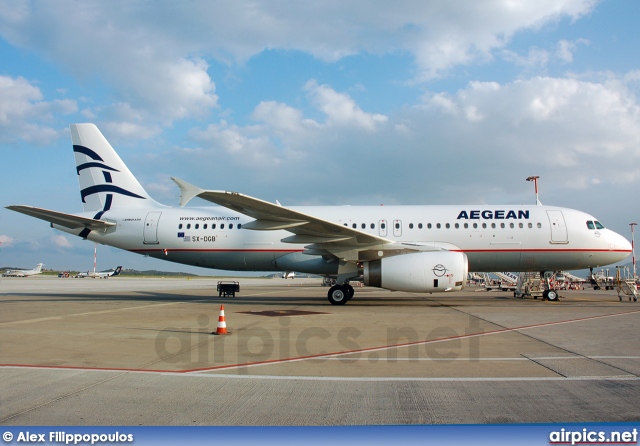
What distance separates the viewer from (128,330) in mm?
10094

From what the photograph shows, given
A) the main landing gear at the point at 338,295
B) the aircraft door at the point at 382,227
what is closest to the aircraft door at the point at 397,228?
the aircraft door at the point at 382,227

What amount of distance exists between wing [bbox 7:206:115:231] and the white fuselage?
1.80 feet

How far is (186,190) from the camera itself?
555 inches

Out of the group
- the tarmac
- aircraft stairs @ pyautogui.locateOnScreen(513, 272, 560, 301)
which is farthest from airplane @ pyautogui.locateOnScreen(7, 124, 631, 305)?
the tarmac

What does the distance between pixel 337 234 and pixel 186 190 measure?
5031mm

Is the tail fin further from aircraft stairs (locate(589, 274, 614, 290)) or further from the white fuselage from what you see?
aircraft stairs (locate(589, 274, 614, 290))

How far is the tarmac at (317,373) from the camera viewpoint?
4309 mm

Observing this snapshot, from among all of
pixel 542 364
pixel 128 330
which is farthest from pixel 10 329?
pixel 542 364

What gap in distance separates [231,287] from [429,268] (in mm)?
12427

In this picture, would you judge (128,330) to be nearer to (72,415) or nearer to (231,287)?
(72,415)

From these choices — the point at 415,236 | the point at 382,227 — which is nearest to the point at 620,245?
the point at 415,236

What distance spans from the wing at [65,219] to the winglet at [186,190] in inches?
242

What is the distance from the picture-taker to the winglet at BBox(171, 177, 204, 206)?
13906mm

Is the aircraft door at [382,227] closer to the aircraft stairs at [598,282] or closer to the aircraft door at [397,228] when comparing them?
the aircraft door at [397,228]
